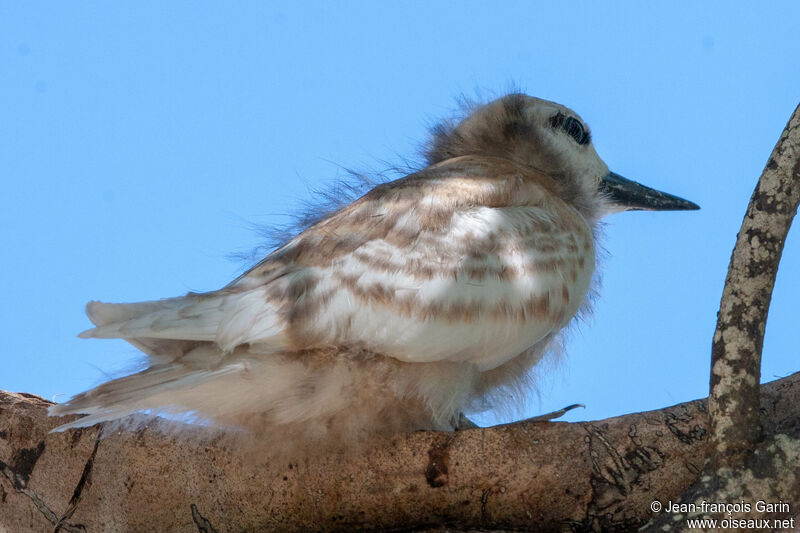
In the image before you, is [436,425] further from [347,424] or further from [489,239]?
[489,239]

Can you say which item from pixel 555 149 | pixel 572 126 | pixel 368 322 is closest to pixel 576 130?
pixel 572 126

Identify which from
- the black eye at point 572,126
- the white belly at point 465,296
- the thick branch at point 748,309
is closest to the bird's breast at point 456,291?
the white belly at point 465,296

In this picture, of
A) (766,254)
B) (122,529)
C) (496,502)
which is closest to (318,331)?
(496,502)

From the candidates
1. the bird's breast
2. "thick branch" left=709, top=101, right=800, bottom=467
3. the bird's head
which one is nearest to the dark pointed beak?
the bird's head

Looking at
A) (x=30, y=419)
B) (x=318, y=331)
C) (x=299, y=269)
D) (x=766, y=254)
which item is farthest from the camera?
(x=30, y=419)

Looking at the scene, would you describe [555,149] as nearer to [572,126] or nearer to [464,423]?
[572,126]

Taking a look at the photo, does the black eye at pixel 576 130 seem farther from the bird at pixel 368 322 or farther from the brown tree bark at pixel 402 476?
the brown tree bark at pixel 402 476

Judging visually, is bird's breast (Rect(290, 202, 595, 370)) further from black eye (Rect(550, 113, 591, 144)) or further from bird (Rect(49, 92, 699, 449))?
black eye (Rect(550, 113, 591, 144))
